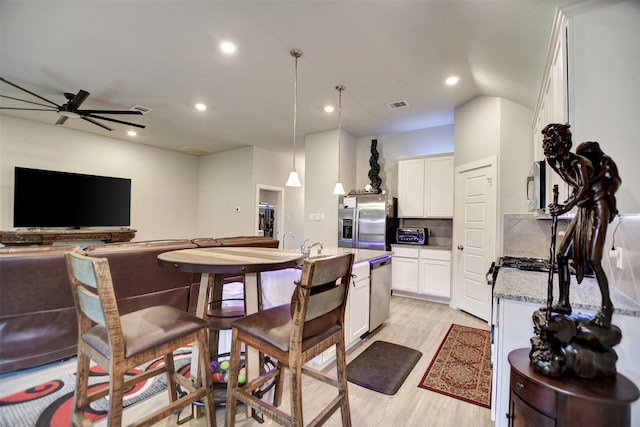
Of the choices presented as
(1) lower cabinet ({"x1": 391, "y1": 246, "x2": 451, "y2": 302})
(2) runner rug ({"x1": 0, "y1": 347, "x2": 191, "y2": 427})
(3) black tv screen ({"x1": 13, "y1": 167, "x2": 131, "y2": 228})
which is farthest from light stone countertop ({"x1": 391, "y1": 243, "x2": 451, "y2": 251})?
(3) black tv screen ({"x1": 13, "y1": 167, "x2": 131, "y2": 228})

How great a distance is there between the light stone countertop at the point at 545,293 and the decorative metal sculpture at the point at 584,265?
10.2 inches

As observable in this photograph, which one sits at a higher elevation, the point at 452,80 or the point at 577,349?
the point at 452,80

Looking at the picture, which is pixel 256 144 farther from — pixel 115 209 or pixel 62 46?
pixel 62 46

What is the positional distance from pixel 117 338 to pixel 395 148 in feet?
17.0

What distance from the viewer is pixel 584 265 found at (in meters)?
1.15

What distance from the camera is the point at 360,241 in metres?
4.83

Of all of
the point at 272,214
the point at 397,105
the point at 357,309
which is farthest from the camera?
the point at 272,214

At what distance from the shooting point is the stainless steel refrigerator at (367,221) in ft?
15.2

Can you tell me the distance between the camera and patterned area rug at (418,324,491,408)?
6.84ft

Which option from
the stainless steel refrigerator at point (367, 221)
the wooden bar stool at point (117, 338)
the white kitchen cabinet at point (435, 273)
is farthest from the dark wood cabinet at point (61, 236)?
the white kitchen cabinet at point (435, 273)

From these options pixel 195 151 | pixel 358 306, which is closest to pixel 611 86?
pixel 358 306

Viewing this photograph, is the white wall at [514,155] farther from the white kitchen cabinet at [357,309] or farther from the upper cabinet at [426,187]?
the white kitchen cabinet at [357,309]

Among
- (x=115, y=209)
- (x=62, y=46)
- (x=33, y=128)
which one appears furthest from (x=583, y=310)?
(x=33, y=128)

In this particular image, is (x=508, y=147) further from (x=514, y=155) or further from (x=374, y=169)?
(x=374, y=169)
